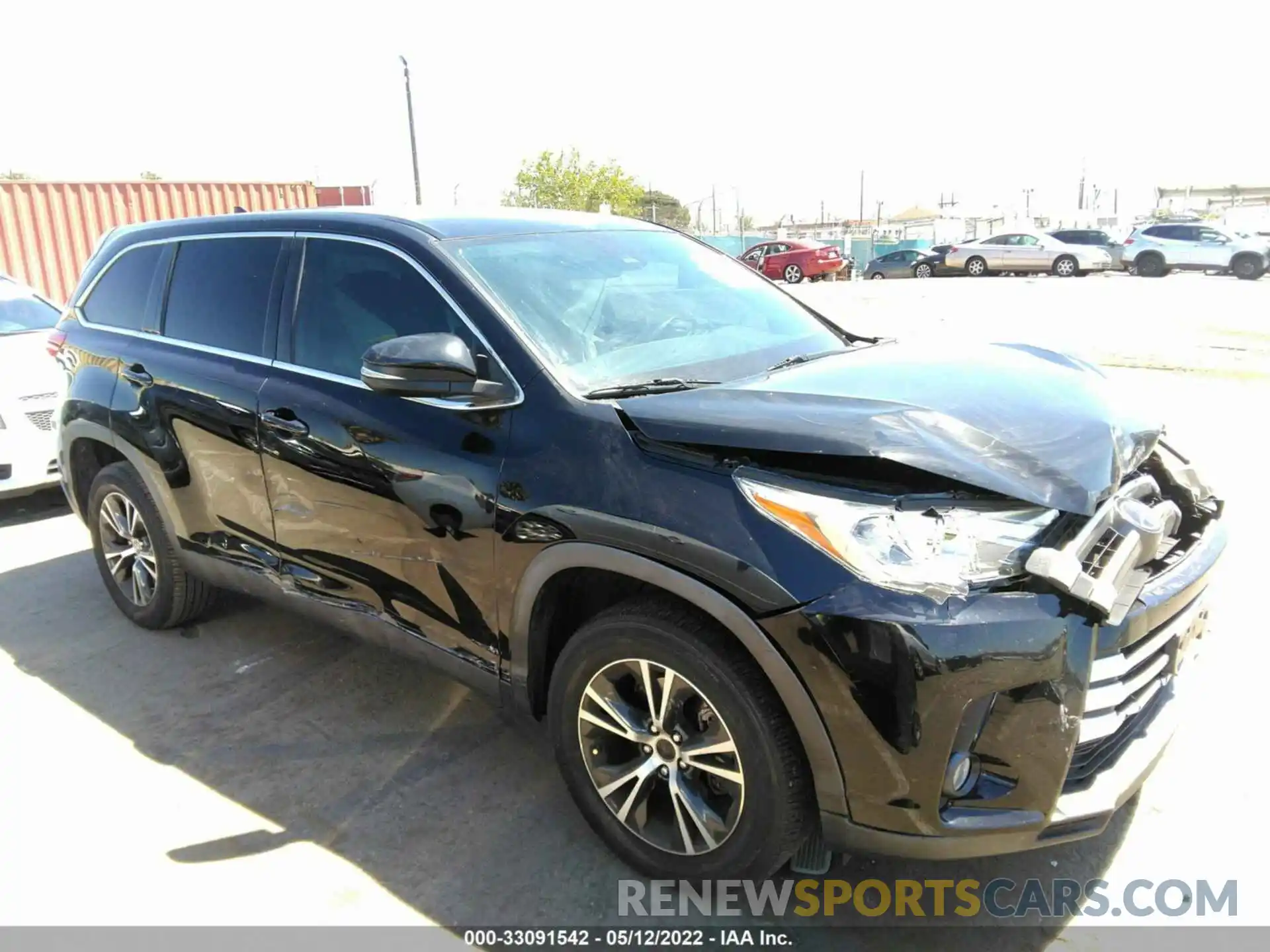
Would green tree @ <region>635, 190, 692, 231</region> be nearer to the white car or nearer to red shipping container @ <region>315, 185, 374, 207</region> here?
red shipping container @ <region>315, 185, 374, 207</region>

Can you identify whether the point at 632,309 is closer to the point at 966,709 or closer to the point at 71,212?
the point at 966,709

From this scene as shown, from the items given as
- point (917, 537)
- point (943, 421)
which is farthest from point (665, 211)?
point (917, 537)

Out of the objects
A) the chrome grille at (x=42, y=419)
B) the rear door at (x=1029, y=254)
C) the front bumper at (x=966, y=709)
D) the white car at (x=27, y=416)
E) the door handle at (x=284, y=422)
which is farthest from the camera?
the rear door at (x=1029, y=254)

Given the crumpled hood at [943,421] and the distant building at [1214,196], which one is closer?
the crumpled hood at [943,421]

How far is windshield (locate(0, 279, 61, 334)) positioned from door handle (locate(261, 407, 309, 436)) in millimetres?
4793

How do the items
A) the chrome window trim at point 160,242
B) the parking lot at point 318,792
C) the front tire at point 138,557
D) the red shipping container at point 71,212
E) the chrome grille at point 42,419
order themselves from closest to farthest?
1. the parking lot at point 318,792
2. the chrome window trim at point 160,242
3. the front tire at point 138,557
4. the chrome grille at point 42,419
5. the red shipping container at point 71,212

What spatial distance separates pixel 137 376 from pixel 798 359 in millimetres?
2873

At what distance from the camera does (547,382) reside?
266 cm

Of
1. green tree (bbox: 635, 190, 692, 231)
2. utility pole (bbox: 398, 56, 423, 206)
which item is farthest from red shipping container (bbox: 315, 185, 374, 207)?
green tree (bbox: 635, 190, 692, 231)

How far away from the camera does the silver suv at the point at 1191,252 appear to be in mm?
26359

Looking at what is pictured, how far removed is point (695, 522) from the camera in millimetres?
2256

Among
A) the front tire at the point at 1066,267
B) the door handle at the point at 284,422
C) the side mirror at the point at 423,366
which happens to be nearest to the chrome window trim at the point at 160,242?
the door handle at the point at 284,422

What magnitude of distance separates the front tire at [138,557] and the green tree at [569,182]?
1618 inches
